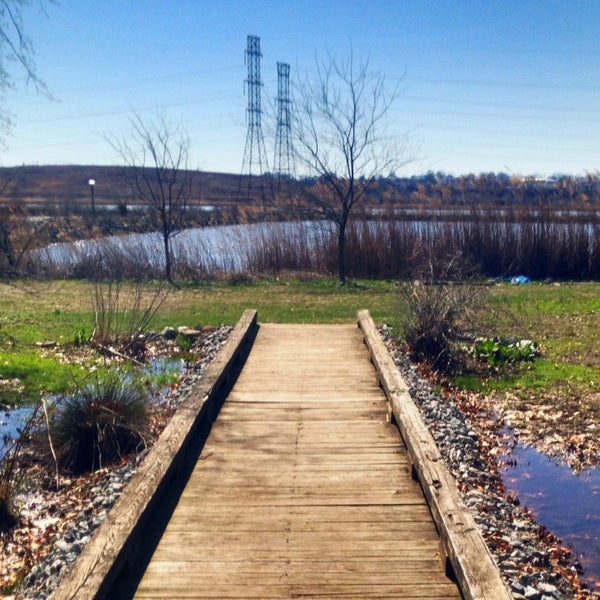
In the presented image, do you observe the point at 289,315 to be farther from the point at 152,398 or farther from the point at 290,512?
the point at 290,512

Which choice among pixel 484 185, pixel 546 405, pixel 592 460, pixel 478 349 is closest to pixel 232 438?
pixel 592 460

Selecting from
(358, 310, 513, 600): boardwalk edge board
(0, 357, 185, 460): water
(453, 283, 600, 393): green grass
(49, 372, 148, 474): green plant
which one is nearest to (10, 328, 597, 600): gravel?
(49, 372, 148, 474): green plant

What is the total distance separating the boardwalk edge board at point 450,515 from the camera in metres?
3.95

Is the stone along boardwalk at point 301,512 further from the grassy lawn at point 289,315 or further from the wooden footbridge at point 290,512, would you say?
the grassy lawn at point 289,315

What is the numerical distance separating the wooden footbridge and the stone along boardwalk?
1 centimetres

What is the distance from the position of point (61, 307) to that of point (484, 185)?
507 inches

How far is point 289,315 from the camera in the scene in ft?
48.7

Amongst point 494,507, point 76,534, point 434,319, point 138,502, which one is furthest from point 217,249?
point 138,502

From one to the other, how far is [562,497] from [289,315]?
27.9ft

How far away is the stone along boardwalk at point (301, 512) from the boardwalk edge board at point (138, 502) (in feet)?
0.53

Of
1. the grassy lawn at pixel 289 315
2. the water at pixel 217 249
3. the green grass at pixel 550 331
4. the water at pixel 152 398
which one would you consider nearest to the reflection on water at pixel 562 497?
the green grass at pixel 550 331

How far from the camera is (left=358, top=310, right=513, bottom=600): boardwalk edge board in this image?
395 centimetres

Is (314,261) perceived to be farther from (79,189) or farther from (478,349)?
(79,189)

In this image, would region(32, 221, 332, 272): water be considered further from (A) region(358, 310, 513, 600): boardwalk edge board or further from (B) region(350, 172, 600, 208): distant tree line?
(A) region(358, 310, 513, 600): boardwalk edge board
